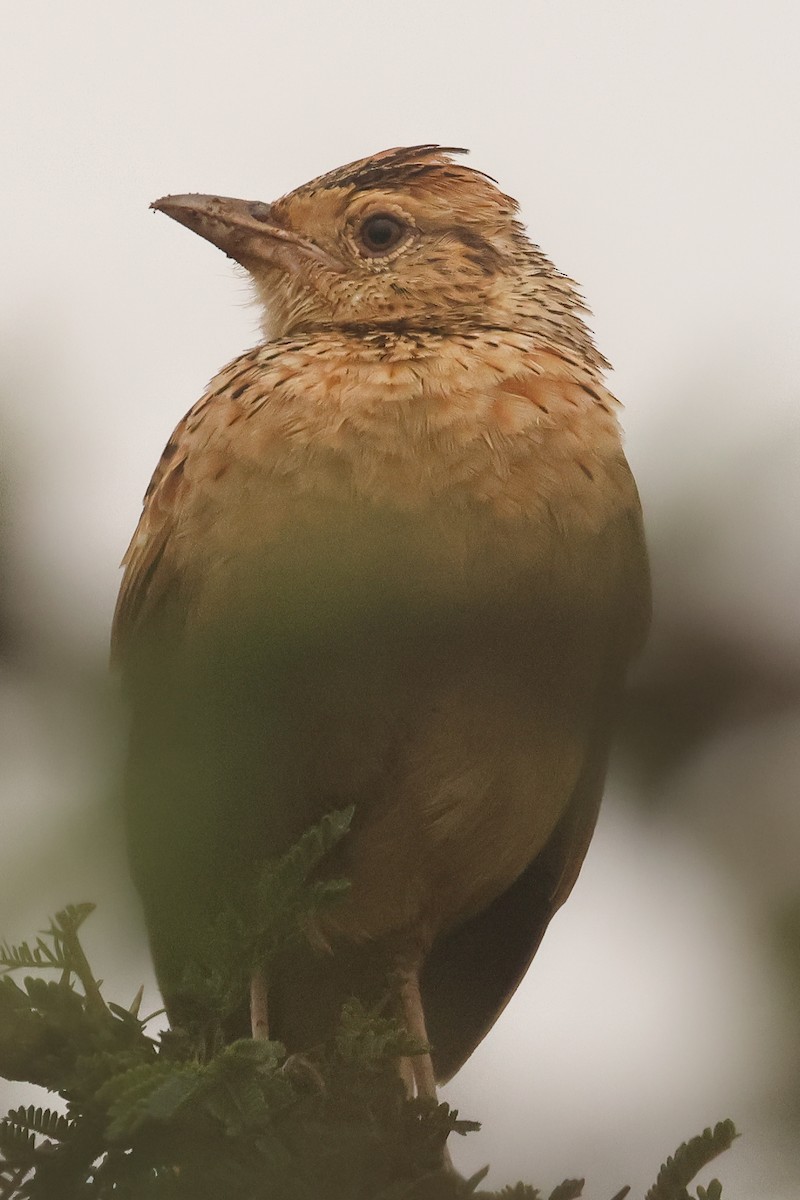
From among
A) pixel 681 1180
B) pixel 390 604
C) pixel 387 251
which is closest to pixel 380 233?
pixel 387 251

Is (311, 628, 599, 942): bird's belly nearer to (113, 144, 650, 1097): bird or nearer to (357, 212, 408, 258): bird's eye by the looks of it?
(113, 144, 650, 1097): bird

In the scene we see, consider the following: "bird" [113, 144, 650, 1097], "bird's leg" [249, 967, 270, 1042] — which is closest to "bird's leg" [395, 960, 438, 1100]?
"bird" [113, 144, 650, 1097]

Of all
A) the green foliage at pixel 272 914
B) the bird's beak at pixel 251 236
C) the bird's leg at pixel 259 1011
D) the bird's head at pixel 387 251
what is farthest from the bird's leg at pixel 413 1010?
the green foliage at pixel 272 914

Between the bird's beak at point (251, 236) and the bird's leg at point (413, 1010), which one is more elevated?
the bird's beak at point (251, 236)

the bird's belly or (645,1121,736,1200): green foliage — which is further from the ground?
the bird's belly

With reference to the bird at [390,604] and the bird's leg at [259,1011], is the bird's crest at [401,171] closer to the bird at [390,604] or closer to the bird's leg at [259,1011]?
the bird at [390,604]

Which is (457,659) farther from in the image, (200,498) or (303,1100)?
(200,498)

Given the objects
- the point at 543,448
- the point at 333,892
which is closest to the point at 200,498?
the point at 543,448
